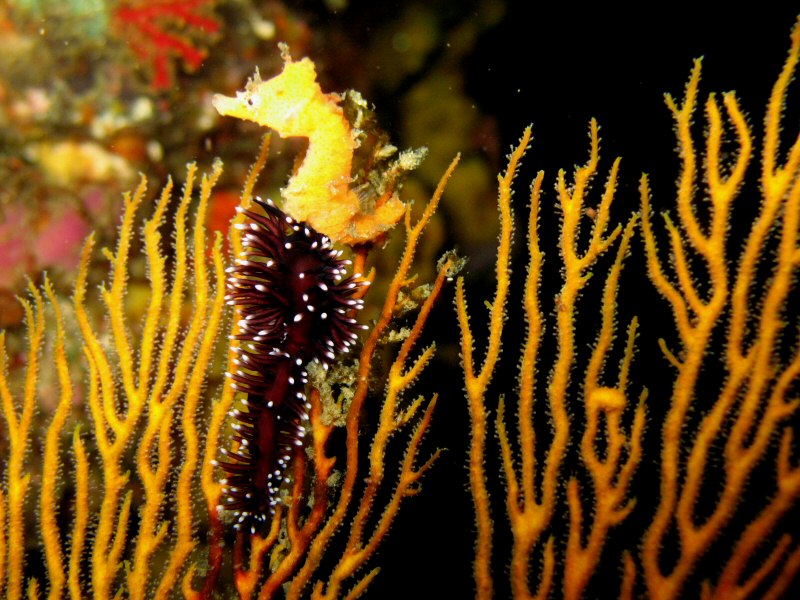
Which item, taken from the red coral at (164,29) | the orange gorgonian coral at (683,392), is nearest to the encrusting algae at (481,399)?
the orange gorgonian coral at (683,392)

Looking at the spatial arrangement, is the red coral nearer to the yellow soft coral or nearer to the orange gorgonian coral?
the yellow soft coral

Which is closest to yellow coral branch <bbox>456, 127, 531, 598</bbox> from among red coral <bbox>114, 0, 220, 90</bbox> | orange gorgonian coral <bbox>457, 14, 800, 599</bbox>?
orange gorgonian coral <bbox>457, 14, 800, 599</bbox>

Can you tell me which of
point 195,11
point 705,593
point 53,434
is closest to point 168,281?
point 53,434

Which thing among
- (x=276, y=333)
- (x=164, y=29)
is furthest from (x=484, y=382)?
(x=164, y=29)

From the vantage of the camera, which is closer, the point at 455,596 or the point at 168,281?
the point at 168,281

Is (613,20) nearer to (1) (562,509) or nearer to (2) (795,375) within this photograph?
(2) (795,375)

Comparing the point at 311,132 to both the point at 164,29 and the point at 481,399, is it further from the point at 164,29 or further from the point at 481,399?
the point at 481,399

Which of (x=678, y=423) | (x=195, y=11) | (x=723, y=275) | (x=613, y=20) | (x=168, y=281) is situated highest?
(x=195, y=11)
